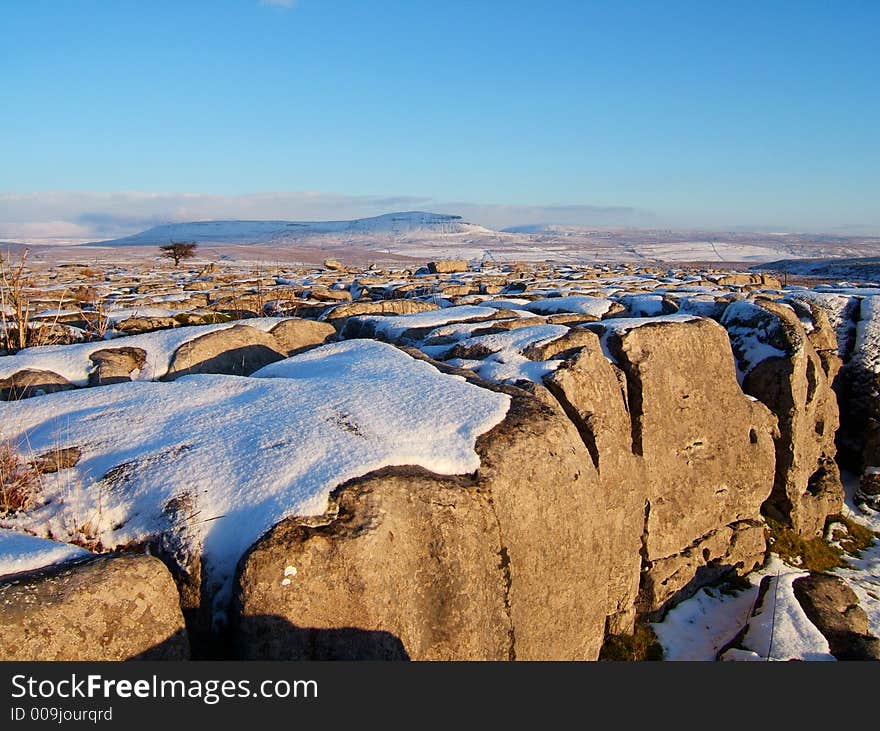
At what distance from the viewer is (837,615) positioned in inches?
524

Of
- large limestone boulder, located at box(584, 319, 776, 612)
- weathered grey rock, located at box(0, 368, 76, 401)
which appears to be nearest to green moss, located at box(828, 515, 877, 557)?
large limestone boulder, located at box(584, 319, 776, 612)

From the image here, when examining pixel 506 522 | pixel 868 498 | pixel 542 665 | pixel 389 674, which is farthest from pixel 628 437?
pixel 868 498

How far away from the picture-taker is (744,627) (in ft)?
43.0

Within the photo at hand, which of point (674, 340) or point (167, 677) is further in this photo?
point (674, 340)

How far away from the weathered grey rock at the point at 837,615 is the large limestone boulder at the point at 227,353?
1449 centimetres

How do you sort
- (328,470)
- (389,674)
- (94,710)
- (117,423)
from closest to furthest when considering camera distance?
(94,710)
(389,674)
(328,470)
(117,423)

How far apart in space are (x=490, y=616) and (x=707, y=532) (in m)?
10.9

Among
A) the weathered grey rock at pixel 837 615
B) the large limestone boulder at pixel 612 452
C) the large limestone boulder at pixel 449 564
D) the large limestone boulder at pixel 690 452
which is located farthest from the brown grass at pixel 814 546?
the large limestone boulder at pixel 449 564

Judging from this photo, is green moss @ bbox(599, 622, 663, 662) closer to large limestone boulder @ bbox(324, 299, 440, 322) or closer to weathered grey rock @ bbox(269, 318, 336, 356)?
weathered grey rock @ bbox(269, 318, 336, 356)

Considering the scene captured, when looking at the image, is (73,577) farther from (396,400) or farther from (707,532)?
(707,532)

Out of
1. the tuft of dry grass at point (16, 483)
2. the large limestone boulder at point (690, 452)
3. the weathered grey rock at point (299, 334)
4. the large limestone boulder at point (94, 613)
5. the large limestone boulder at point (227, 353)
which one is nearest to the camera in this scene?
the large limestone boulder at point (94, 613)

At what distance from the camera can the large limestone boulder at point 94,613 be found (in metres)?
4.55

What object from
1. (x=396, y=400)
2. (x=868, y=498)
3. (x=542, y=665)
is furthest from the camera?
(x=868, y=498)

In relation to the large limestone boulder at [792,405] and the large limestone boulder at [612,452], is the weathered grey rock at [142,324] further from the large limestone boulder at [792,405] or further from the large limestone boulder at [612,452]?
the large limestone boulder at [792,405]
